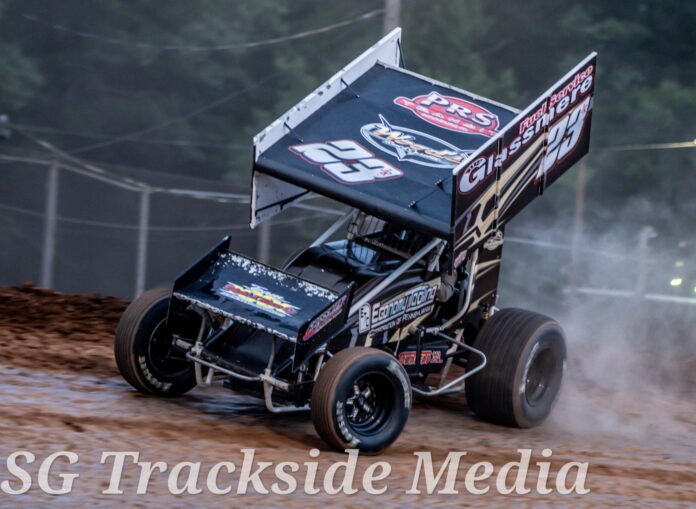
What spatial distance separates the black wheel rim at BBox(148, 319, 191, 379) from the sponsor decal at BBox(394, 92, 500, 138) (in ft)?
8.66

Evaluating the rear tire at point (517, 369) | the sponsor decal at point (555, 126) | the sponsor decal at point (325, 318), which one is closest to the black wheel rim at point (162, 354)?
the sponsor decal at point (325, 318)

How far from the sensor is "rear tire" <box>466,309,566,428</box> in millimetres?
8312

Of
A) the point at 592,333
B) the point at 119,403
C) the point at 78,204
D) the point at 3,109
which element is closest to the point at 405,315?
the point at 119,403

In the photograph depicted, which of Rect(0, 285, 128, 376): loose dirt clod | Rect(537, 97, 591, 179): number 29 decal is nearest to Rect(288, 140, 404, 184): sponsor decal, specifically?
Rect(537, 97, 591, 179): number 29 decal

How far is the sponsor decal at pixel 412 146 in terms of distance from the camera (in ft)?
27.6

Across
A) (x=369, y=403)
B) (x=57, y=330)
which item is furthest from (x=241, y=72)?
(x=369, y=403)

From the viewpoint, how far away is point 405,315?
8141 mm

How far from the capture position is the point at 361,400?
287 inches

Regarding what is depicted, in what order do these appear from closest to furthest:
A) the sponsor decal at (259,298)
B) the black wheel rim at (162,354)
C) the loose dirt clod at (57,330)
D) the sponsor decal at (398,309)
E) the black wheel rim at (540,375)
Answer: the sponsor decal at (259,298), the sponsor decal at (398,309), the black wheel rim at (162,354), the black wheel rim at (540,375), the loose dirt clod at (57,330)

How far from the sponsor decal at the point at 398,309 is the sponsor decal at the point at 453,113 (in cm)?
131

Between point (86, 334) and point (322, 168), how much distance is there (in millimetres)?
3454

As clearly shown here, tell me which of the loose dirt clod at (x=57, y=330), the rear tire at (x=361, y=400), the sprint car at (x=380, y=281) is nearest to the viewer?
the rear tire at (x=361, y=400)

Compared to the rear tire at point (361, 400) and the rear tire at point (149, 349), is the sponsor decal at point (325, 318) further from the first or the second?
the rear tire at point (149, 349)

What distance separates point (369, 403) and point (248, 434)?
2.67ft
